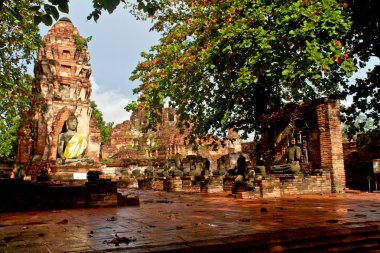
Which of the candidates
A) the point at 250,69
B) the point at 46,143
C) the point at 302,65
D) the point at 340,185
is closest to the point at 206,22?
the point at 250,69

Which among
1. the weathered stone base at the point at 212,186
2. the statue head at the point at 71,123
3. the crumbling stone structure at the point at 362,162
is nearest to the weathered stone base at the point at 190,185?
the weathered stone base at the point at 212,186

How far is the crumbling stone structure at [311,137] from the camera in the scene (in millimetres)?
11539

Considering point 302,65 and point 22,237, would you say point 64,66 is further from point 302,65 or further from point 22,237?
point 22,237

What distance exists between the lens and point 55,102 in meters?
20.5

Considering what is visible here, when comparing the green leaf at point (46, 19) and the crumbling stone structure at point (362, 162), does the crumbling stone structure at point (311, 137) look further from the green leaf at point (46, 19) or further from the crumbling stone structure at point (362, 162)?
the green leaf at point (46, 19)

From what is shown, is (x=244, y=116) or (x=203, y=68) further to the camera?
(x=244, y=116)

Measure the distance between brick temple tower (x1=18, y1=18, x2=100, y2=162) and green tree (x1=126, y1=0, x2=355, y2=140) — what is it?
6631mm

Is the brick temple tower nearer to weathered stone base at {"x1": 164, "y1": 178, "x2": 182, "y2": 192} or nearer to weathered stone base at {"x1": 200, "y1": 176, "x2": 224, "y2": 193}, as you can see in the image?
weathered stone base at {"x1": 164, "y1": 178, "x2": 182, "y2": 192}

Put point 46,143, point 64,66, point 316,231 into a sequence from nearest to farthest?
point 316,231 < point 46,143 < point 64,66

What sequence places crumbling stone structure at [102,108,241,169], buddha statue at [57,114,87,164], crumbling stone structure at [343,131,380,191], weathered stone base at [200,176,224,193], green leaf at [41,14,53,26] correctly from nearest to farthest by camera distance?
green leaf at [41,14,53,26] → weathered stone base at [200,176,224,193] → buddha statue at [57,114,87,164] → crumbling stone structure at [343,131,380,191] → crumbling stone structure at [102,108,241,169]

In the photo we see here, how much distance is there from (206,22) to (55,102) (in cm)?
1202

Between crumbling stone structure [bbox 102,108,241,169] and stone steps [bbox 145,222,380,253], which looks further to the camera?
crumbling stone structure [bbox 102,108,241,169]

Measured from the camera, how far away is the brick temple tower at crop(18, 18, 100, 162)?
65.8 ft

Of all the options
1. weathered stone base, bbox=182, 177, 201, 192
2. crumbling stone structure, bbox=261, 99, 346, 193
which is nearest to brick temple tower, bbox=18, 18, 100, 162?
weathered stone base, bbox=182, 177, 201, 192
